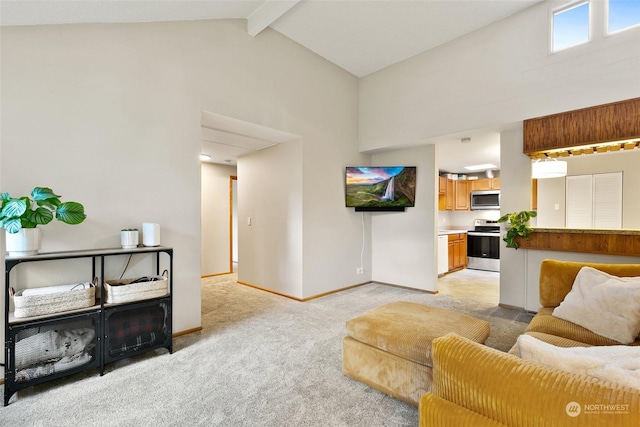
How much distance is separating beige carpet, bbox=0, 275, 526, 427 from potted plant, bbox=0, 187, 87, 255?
3.33 feet

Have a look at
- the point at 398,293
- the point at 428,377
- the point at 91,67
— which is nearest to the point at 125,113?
the point at 91,67

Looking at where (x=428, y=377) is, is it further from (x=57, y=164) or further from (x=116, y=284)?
(x=57, y=164)

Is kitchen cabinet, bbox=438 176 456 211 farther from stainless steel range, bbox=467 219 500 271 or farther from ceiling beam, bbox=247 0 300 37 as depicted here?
ceiling beam, bbox=247 0 300 37

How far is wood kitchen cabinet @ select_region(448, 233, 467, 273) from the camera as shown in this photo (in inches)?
244

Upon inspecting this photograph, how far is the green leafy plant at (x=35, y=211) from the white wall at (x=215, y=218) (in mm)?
3635

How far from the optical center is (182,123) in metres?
2.98

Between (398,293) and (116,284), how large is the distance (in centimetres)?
364

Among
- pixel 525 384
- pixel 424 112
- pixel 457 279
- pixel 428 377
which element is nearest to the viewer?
pixel 525 384

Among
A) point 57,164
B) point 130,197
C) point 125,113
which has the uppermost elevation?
point 125,113

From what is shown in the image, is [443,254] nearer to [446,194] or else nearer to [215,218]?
[446,194]

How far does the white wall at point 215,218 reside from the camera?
581cm

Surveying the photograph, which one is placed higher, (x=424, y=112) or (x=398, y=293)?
(x=424, y=112)

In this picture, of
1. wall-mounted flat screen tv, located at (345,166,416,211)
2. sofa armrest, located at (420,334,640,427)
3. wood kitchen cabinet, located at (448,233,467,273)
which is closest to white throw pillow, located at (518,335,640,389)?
sofa armrest, located at (420,334,640,427)

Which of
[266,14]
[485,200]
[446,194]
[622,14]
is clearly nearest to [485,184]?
[485,200]
